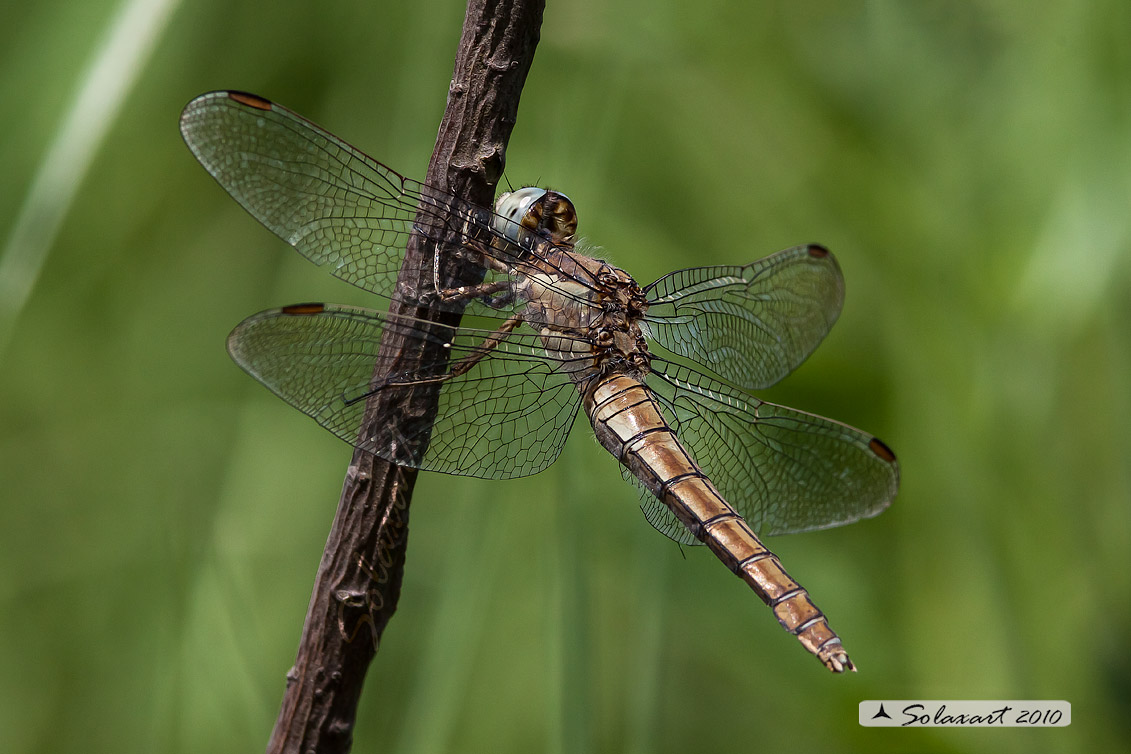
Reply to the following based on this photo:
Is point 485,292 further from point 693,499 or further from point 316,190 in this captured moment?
point 693,499

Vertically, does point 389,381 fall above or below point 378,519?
above

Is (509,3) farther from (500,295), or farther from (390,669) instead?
(390,669)

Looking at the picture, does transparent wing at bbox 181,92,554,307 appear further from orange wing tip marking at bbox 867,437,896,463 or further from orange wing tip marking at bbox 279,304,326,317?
orange wing tip marking at bbox 867,437,896,463

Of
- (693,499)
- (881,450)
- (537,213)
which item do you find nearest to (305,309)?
(537,213)

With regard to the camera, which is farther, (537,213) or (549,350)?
(537,213)
